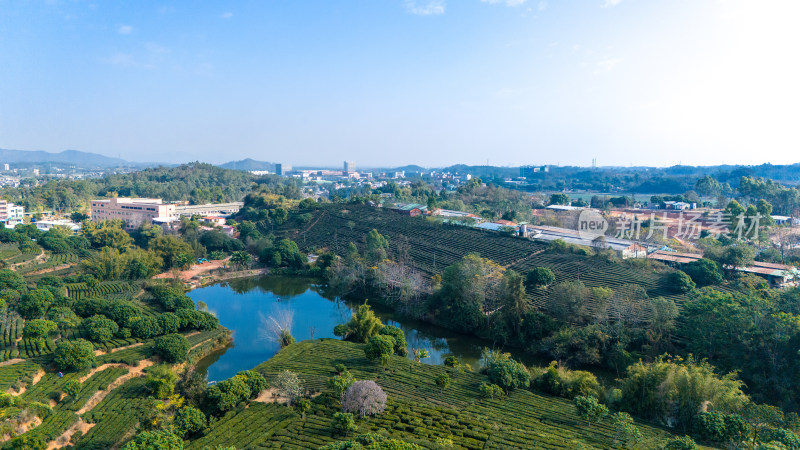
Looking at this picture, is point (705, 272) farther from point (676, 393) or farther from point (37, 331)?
point (37, 331)

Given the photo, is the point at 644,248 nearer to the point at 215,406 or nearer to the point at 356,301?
the point at 356,301

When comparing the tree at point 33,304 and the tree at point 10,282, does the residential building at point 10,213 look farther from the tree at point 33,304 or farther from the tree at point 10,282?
the tree at point 33,304

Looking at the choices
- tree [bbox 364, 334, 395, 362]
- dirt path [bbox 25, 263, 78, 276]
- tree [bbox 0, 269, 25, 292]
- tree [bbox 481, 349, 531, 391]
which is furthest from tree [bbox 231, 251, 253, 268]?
tree [bbox 481, 349, 531, 391]

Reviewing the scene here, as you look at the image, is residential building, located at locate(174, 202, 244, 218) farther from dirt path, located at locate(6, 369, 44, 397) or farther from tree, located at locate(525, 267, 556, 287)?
tree, located at locate(525, 267, 556, 287)

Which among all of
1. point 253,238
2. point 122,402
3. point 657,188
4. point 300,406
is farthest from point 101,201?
point 657,188

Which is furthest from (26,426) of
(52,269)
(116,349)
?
(52,269)

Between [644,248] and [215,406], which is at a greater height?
[644,248]
